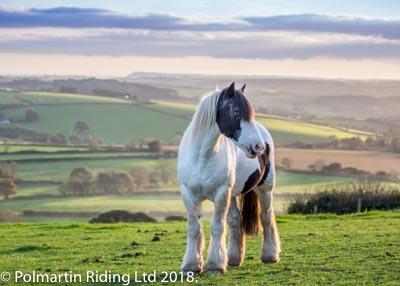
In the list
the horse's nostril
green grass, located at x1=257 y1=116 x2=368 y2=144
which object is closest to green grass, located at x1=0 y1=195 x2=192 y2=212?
green grass, located at x1=257 y1=116 x2=368 y2=144

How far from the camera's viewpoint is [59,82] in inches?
3834

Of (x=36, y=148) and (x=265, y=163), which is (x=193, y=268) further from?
(x=36, y=148)

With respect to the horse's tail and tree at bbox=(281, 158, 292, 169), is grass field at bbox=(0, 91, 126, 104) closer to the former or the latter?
tree at bbox=(281, 158, 292, 169)

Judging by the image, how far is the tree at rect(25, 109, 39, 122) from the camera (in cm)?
7012

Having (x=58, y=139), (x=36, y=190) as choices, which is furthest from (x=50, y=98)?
(x=36, y=190)

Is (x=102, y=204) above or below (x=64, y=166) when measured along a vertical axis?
below

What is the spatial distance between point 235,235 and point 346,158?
43989 millimetres

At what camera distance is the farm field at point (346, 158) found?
53100 mm

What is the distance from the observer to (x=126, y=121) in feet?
231

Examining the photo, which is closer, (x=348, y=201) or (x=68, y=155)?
(x=348, y=201)

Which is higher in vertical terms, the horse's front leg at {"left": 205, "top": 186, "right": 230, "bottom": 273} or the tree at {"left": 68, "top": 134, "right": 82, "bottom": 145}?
the horse's front leg at {"left": 205, "top": 186, "right": 230, "bottom": 273}

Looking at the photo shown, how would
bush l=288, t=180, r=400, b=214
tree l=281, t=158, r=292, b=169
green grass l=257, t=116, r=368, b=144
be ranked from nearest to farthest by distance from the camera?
bush l=288, t=180, r=400, b=214 < tree l=281, t=158, r=292, b=169 < green grass l=257, t=116, r=368, b=144

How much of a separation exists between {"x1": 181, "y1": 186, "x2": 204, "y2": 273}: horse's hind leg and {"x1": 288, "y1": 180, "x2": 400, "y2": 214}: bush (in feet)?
63.2

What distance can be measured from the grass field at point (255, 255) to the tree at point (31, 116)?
50233 mm
